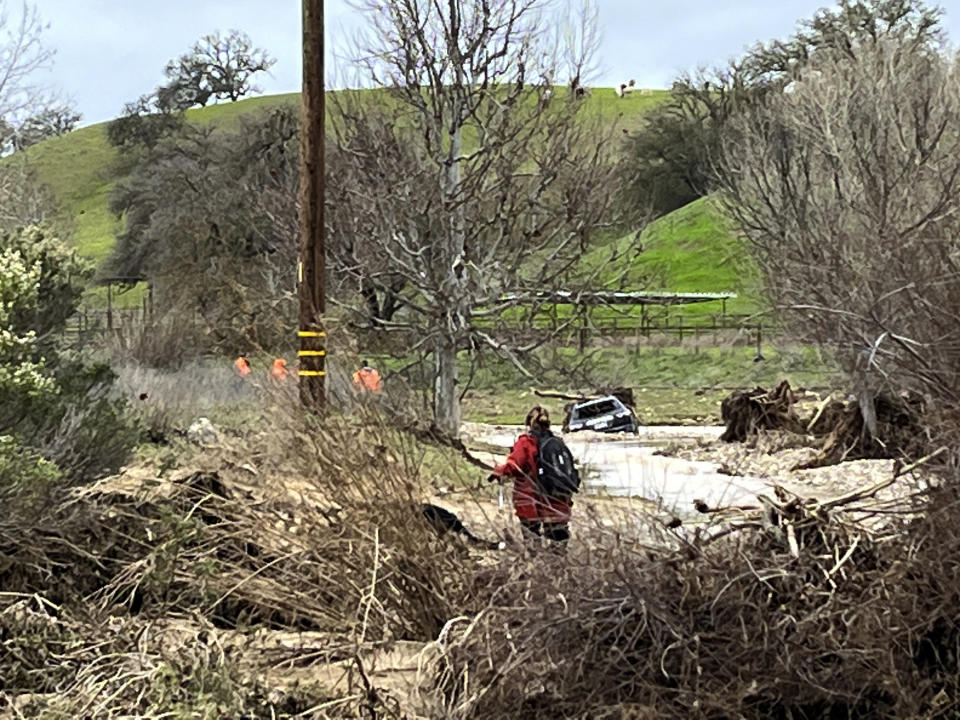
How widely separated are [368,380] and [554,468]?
1.41 meters

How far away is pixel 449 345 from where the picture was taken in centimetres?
2412

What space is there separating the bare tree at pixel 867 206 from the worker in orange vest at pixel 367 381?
2.42 metres

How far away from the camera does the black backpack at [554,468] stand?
7.09 m

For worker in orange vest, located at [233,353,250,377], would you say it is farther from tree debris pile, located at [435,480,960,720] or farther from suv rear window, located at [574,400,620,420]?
suv rear window, located at [574,400,620,420]

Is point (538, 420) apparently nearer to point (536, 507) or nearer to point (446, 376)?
point (536, 507)

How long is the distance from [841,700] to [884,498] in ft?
3.67

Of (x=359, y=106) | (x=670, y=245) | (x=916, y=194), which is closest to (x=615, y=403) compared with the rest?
(x=359, y=106)

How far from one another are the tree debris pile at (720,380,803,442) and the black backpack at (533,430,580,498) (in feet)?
68.5

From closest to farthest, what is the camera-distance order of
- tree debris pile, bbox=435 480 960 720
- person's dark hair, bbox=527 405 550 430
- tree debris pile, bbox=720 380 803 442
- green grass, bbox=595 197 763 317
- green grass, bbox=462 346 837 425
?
tree debris pile, bbox=435 480 960 720 < person's dark hair, bbox=527 405 550 430 < tree debris pile, bbox=720 380 803 442 < green grass, bbox=462 346 837 425 < green grass, bbox=595 197 763 317

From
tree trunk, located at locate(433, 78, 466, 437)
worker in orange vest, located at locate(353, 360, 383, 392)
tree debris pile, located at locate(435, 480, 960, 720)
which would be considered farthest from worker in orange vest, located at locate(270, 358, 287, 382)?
tree trunk, located at locate(433, 78, 466, 437)

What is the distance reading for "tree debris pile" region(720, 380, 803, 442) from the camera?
2912cm

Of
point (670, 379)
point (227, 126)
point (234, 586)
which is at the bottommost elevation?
point (670, 379)

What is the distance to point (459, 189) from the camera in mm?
24391

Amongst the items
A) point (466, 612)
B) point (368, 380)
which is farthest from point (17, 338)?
point (466, 612)
